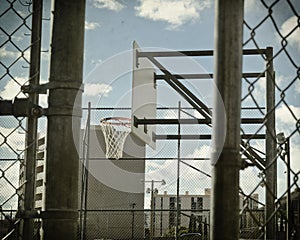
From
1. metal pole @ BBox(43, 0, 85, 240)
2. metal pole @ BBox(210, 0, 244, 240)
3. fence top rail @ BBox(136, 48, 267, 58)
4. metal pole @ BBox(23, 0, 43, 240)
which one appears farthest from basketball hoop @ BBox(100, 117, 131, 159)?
metal pole @ BBox(210, 0, 244, 240)

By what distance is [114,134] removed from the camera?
1132 cm

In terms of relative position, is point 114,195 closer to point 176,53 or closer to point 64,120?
point 176,53

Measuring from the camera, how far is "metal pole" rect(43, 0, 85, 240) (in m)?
1.06

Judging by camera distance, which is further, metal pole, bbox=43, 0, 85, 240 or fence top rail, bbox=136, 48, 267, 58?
fence top rail, bbox=136, 48, 267, 58

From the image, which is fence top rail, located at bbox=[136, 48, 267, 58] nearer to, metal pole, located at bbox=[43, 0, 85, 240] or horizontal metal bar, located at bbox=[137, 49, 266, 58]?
horizontal metal bar, located at bbox=[137, 49, 266, 58]

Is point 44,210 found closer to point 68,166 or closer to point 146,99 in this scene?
point 68,166

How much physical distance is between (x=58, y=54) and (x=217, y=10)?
343 mm

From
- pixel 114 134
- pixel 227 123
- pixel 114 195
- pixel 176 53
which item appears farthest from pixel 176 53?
pixel 114 195

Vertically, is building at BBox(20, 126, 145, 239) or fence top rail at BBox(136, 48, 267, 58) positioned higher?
fence top rail at BBox(136, 48, 267, 58)

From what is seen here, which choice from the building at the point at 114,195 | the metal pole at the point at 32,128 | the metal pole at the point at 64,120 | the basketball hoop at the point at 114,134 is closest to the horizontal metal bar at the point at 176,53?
the basketball hoop at the point at 114,134

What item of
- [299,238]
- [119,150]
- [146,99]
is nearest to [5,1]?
[299,238]

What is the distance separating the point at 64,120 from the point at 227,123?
0.35 m

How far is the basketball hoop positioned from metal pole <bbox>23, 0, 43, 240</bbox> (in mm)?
9963

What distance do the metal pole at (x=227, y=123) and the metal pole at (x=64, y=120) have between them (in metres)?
0.30
